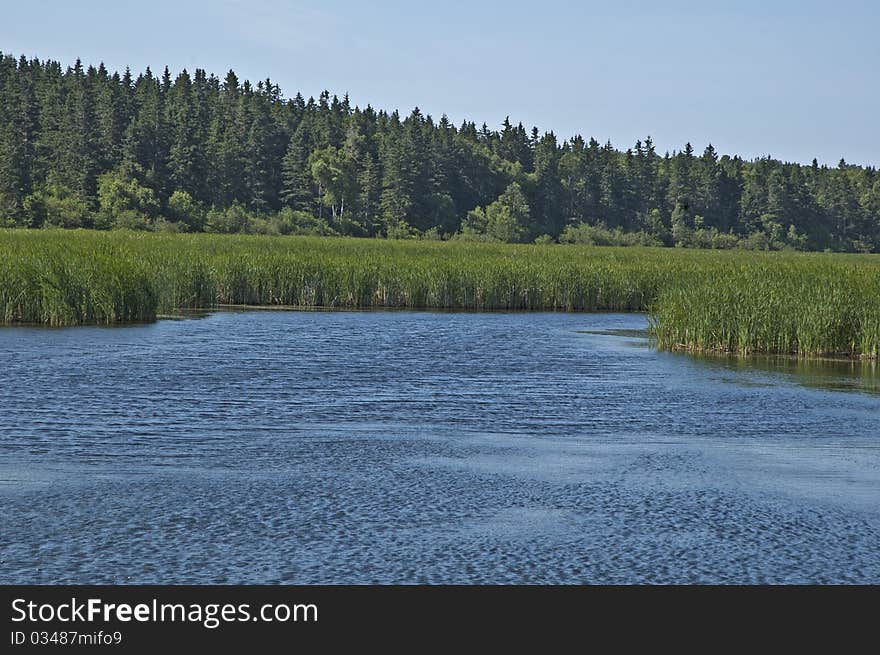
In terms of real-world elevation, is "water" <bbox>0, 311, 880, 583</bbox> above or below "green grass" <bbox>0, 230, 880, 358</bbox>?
below

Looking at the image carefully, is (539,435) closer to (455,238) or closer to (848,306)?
(848,306)

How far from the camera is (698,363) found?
22.2 m

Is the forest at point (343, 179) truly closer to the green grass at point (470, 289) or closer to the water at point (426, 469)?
the green grass at point (470, 289)

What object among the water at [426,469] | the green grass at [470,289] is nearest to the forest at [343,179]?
the green grass at [470,289]

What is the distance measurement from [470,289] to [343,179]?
7395cm

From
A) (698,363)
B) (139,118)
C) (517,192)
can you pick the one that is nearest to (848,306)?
(698,363)

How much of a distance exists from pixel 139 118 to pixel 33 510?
97.1 metres

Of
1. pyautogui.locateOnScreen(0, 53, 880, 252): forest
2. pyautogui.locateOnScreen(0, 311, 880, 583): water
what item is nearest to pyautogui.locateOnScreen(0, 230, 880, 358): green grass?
pyautogui.locateOnScreen(0, 311, 880, 583): water

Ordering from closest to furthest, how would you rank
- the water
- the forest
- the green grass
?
the water
the green grass
the forest

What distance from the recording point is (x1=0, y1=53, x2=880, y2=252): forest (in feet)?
300

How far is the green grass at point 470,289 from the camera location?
934 inches

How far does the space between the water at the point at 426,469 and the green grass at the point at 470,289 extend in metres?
2.27

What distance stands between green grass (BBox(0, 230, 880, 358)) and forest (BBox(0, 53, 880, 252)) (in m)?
47.5

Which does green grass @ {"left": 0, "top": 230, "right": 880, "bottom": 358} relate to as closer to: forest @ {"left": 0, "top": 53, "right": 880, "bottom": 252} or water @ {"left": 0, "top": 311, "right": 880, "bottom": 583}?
water @ {"left": 0, "top": 311, "right": 880, "bottom": 583}
